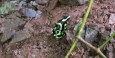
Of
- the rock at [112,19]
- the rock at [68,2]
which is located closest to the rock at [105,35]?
the rock at [112,19]

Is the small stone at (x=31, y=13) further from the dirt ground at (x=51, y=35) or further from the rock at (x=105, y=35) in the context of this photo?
the rock at (x=105, y=35)

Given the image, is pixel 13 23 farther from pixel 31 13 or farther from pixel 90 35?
pixel 90 35

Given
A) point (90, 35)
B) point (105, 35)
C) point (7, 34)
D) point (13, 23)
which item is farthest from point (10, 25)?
point (105, 35)

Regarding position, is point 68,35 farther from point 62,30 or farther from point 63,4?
point 63,4

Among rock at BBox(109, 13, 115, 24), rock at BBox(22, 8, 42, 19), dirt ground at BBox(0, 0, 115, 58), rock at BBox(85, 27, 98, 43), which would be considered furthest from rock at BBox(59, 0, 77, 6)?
rock at BBox(85, 27, 98, 43)

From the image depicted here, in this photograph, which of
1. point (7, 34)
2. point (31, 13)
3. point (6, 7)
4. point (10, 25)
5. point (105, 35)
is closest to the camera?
point (105, 35)

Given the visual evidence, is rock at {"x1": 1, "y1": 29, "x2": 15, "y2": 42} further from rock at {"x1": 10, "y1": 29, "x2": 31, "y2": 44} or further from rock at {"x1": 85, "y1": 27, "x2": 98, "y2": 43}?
rock at {"x1": 85, "y1": 27, "x2": 98, "y2": 43}
